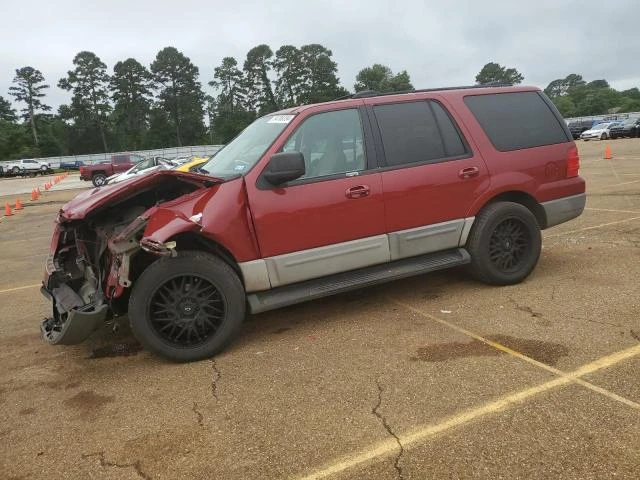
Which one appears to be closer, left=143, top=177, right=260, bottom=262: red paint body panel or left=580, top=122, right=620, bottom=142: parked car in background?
left=143, top=177, right=260, bottom=262: red paint body panel

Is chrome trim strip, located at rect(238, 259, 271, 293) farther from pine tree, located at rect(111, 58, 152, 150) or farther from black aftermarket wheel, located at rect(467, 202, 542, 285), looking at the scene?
pine tree, located at rect(111, 58, 152, 150)

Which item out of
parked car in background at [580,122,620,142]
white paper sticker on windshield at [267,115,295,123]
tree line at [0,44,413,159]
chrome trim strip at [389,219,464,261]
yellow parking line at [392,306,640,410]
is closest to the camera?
yellow parking line at [392,306,640,410]

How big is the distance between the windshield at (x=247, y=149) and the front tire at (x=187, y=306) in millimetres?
844

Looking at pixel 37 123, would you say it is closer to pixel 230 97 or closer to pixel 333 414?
pixel 230 97

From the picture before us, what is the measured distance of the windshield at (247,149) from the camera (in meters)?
4.41

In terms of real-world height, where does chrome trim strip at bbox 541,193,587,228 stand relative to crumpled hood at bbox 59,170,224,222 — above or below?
below

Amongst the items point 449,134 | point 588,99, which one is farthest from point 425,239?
point 588,99

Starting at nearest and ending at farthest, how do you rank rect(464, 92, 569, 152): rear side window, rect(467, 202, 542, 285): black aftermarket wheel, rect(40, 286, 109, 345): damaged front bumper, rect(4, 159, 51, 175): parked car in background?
1. rect(40, 286, 109, 345): damaged front bumper
2. rect(467, 202, 542, 285): black aftermarket wheel
3. rect(464, 92, 569, 152): rear side window
4. rect(4, 159, 51, 175): parked car in background

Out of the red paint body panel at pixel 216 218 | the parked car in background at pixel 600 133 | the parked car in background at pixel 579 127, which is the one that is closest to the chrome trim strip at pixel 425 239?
the red paint body panel at pixel 216 218

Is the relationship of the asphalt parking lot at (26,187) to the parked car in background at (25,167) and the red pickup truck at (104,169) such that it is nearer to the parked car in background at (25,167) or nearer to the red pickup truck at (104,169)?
the red pickup truck at (104,169)

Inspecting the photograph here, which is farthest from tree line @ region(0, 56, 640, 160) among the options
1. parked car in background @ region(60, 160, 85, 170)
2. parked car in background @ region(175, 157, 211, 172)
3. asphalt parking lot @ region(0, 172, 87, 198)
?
parked car in background @ region(175, 157, 211, 172)

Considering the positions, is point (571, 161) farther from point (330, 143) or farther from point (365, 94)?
point (330, 143)

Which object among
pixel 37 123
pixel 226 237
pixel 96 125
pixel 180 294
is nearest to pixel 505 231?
pixel 226 237

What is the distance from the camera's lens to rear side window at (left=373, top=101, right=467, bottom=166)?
4676mm
